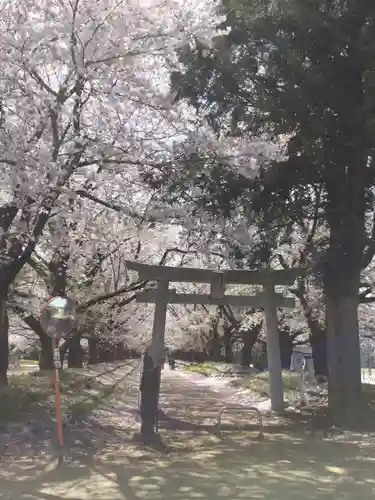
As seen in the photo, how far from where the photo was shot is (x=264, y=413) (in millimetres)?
15414

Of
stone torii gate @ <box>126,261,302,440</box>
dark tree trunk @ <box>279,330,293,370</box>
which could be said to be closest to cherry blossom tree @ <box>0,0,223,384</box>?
stone torii gate @ <box>126,261,302,440</box>

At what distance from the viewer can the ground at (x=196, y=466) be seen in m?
7.18

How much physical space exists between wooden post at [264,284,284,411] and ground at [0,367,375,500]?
2.26 m

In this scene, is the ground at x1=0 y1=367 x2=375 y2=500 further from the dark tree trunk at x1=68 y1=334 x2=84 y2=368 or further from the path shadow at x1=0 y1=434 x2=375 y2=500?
the dark tree trunk at x1=68 y1=334 x2=84 y2=368

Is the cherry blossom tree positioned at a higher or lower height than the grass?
higher

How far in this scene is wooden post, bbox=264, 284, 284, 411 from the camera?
15.4m

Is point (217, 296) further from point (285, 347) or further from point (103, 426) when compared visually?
point (285, 347)

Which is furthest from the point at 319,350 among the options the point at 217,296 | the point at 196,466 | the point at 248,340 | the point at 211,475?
the point at 211,475

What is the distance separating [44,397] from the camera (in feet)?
51.6

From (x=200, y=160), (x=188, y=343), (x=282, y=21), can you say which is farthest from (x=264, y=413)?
(x=188, y=343)

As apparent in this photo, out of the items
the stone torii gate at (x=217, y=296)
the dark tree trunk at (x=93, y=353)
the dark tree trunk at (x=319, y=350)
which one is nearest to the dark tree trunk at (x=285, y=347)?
the dark tree trunk at (x=319, y=350)

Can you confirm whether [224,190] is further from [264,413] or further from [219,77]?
[264,413]

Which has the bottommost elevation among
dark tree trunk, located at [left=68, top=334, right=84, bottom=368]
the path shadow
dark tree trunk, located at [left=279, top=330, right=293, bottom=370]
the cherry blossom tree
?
the path shadow

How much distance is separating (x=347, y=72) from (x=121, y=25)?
4.03m
